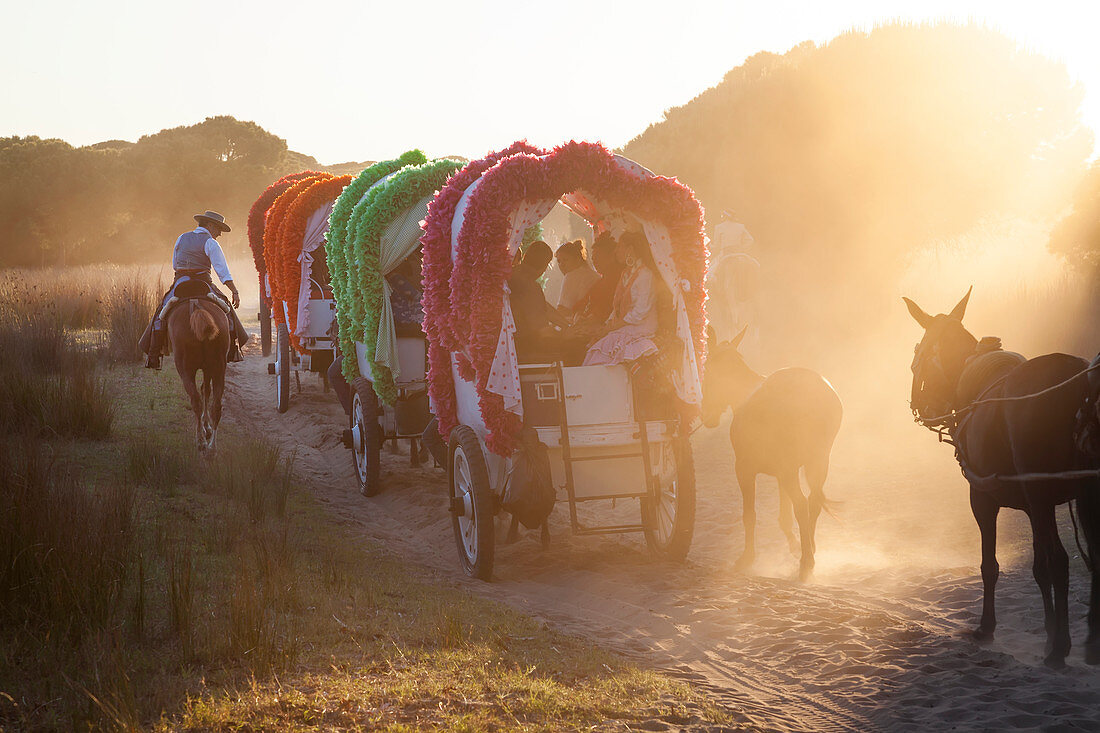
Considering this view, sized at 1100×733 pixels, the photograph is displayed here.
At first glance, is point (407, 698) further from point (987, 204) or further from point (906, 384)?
point (987, 204)

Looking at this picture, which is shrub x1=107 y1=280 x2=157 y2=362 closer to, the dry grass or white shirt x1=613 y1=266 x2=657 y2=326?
the dry grass

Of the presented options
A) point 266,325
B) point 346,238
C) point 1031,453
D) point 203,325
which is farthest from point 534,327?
point 266,325

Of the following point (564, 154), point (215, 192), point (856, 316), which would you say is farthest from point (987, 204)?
point (215, 192)

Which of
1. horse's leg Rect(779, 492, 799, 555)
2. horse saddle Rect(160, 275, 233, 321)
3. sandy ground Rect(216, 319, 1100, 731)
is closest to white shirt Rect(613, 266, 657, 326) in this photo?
sandy ground Rect(216, 319, 1100, 731)

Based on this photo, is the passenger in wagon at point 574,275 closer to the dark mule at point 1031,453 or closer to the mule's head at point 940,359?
the mule's head at point 940,359

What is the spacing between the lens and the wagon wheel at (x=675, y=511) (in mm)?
7340

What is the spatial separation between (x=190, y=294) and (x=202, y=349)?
2.07 feet

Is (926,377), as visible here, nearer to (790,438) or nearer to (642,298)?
(790,438)

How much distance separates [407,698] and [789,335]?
53.2ft

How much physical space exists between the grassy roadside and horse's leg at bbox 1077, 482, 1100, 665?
2.48m

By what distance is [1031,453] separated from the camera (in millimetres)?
5523

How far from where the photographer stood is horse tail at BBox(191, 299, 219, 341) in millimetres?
10195

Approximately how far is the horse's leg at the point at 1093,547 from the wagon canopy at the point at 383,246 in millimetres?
6056

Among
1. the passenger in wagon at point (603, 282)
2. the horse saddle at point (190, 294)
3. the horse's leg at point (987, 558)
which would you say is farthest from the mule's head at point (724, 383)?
the horse saddle at point (190, 294)
